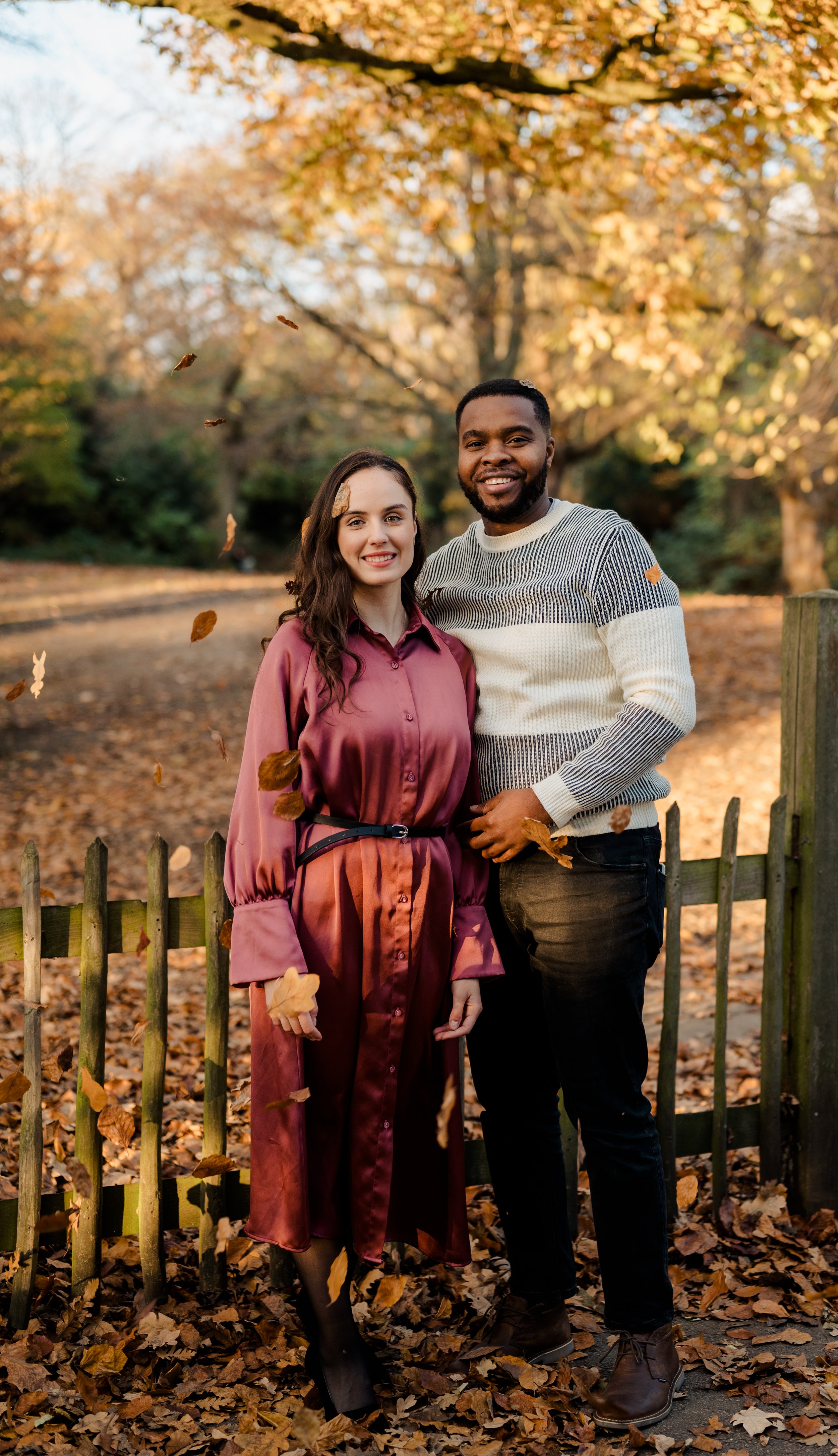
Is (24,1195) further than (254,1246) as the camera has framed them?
No

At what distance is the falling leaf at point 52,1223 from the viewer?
2.94 meters

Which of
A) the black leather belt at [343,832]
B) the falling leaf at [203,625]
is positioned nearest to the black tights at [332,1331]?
the black leather belt at [343,832]

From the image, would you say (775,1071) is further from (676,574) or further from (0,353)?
(676,574)

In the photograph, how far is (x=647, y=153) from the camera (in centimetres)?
755

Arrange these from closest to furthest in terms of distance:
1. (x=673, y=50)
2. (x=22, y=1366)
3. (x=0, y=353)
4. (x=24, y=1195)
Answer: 1. (x=22, y=1366)
2. (x=24, y=1195)
3. (x=673, y=50)
4. (x=0, y=353)

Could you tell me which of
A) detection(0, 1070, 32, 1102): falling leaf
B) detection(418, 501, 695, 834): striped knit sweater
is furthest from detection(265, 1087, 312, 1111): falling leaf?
detection(418, 501, 695, 834): striped knit sweater

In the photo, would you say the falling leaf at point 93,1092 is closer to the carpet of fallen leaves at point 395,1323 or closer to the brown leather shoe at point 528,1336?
the carpet of fallen leaves at point 395,1323

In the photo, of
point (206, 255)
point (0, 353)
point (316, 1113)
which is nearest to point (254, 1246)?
point (316, 1113)

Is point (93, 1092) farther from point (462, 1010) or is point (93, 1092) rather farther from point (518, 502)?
point (518, 502)

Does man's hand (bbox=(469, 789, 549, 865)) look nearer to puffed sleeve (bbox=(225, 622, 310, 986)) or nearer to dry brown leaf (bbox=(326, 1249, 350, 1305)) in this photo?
puffed sleeve (bbox=(225, 622, 310, 986))

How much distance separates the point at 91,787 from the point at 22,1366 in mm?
6813

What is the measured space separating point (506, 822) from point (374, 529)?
29.0 inches

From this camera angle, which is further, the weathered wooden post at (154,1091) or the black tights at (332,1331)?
the weathered wooden post at (154,1091)

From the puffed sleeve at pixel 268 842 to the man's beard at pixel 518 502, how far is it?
0.58m
